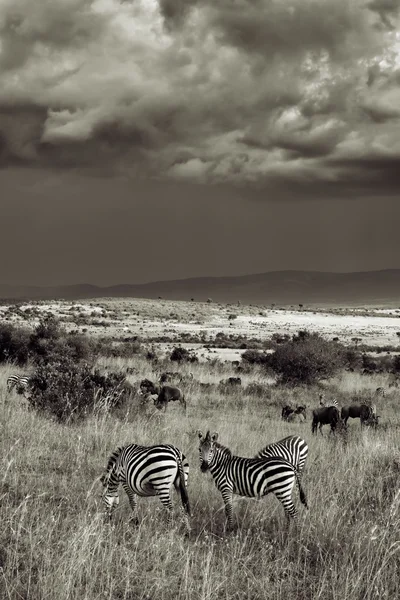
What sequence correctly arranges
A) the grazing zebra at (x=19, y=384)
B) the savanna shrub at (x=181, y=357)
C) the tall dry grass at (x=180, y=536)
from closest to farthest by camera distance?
the tall dry grass at (x=180, y=536), the grazing zebra at (x=19, y=384), the savanna shrub at (x=181, y=357)

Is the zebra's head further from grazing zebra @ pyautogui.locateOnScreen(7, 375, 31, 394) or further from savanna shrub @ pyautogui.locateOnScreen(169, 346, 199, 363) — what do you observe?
savanna shrub @ pyautogui.locateOnScreen(169, 346, 199, 363)

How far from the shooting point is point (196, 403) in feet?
69.3

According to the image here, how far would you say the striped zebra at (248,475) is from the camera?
7.09m

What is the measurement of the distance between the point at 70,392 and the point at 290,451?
6771mm

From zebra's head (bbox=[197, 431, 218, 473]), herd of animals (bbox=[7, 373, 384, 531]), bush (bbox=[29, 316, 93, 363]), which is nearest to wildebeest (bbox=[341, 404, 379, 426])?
herd of animals (bbox=[7, 373, 384, 531])

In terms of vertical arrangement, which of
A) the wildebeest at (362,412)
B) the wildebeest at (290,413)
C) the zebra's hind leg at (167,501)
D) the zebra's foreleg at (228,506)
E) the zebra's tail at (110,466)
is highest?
the zebra's tail at (110,466)

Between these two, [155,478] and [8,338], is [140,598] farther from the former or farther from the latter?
[8,338]

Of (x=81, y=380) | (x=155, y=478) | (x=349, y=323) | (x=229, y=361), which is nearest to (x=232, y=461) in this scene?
(x=155, y=478)

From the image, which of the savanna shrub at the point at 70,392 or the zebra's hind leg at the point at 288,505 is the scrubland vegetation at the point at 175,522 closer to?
the savanna shrub at the point at 70,392

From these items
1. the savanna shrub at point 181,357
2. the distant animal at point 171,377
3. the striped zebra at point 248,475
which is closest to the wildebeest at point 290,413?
the distant animal at point 171,377

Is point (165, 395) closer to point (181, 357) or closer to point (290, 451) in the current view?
point (290, 451)

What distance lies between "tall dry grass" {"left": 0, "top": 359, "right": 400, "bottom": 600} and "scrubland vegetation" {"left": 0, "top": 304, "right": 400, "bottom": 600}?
2 centimetres

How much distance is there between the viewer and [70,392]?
14.5m

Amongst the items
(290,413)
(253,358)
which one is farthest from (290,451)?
(253,358)
